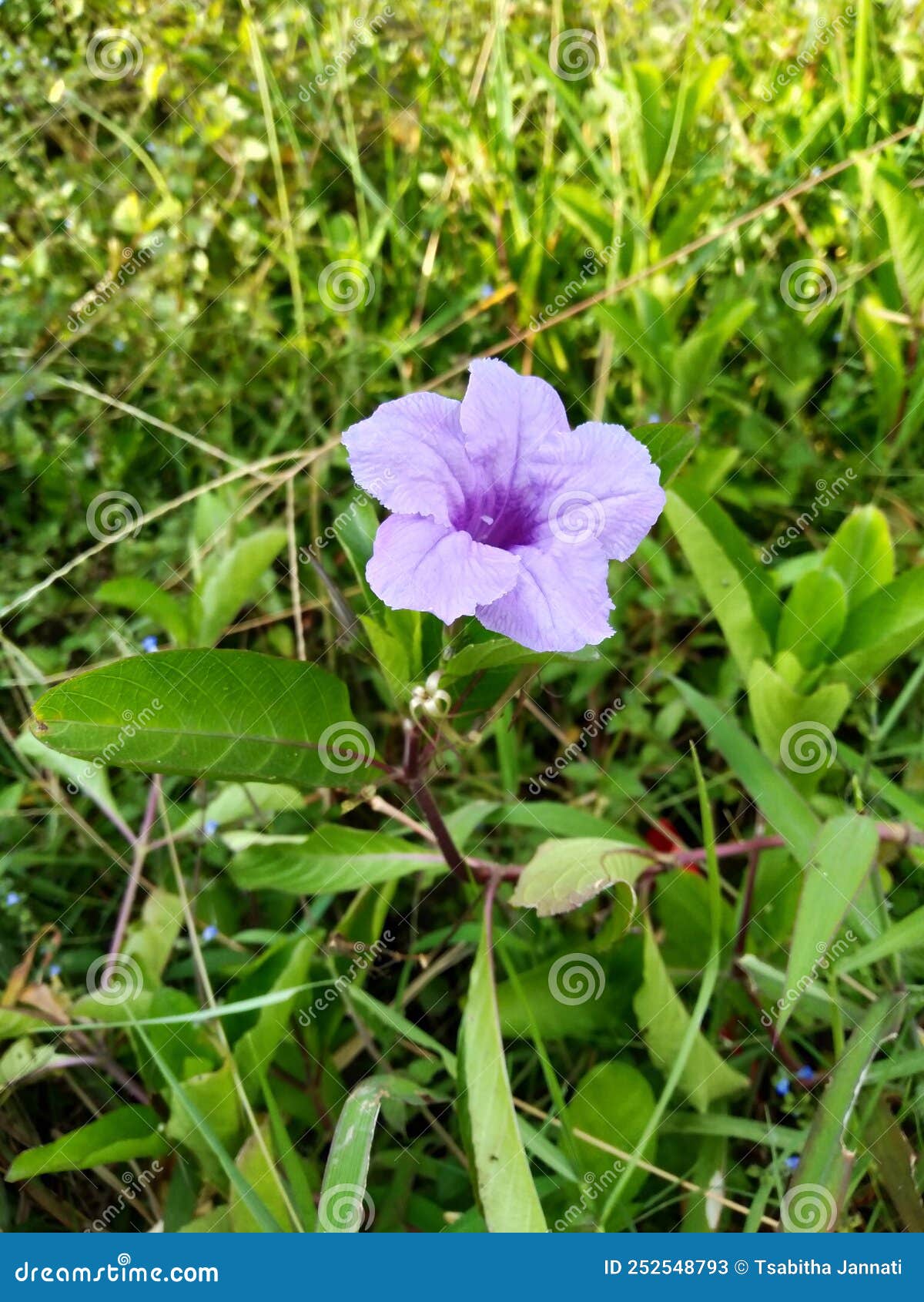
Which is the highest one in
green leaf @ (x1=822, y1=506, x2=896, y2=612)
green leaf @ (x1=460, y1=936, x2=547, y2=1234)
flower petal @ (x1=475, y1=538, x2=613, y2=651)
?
flower petal @ (x1=475, y1=538, x2=613, y2=651)

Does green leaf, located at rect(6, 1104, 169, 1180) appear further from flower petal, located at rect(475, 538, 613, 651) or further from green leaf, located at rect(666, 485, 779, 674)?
green leaf, located at rect(666, 485, 779, 674)

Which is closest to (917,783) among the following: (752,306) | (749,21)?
(752,306)

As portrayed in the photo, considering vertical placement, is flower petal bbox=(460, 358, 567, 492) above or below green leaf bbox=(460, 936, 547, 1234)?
above

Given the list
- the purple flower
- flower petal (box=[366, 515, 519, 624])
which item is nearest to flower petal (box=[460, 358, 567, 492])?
the purple flower

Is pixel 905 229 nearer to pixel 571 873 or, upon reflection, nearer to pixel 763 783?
pixel 763 783

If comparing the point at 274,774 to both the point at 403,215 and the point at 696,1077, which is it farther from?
the point at 403,215

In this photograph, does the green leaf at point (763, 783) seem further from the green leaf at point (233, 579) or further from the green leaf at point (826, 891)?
the green leaf at point (233, 579)
